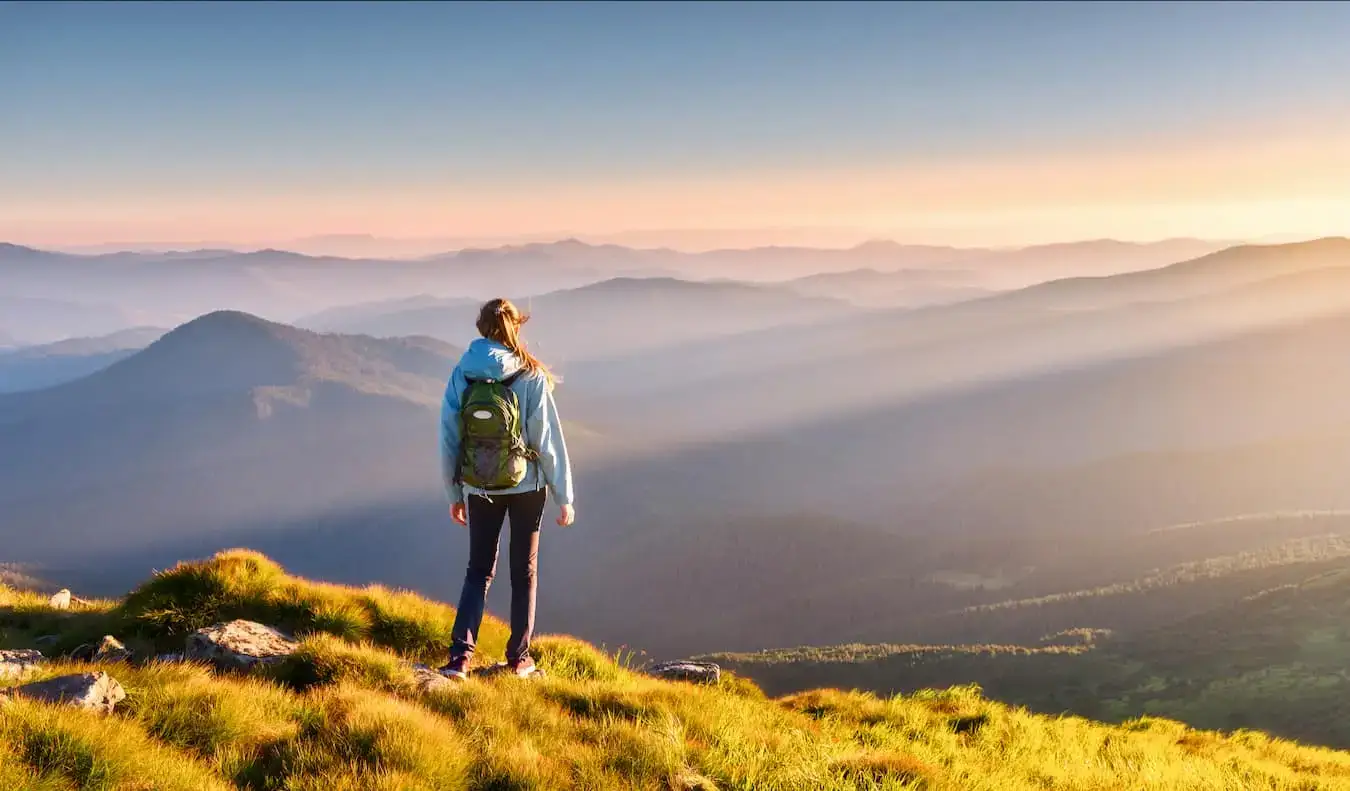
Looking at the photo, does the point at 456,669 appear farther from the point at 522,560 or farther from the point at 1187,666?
the point at 1187,666

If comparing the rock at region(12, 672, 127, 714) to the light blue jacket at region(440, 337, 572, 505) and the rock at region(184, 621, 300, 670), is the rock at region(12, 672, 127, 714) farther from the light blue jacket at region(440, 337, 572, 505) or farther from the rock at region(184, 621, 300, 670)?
the light blue jacket at region(440, 337, 572, 505)

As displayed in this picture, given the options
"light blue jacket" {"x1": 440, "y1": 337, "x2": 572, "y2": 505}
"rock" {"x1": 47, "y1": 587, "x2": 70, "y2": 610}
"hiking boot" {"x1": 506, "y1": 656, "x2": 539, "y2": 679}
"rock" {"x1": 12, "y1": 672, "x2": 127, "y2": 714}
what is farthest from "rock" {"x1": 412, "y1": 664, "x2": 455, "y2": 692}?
"rock" {"x1": 47, "y1": 587, "x2": 70, "y2": 610}

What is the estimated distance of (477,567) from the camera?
7688 millimetres

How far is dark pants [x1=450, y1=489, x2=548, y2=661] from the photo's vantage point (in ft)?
24.7

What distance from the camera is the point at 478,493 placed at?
7488 millimetres

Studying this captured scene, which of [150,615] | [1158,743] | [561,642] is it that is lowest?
[1158,743]

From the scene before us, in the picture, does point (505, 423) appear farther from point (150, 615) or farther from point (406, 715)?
point (150, 615)

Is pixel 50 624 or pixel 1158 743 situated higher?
pixel 50 624

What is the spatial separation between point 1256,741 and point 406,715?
12.2 m

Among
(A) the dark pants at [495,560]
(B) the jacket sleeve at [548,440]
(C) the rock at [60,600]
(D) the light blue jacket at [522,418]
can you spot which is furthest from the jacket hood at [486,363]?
(C) the rock at [60,600]

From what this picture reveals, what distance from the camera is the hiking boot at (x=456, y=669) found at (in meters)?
7.10

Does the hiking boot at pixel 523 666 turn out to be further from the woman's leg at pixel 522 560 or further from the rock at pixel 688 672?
the rock at pixel 688 672

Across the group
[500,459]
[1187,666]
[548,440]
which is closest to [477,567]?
[500,459]

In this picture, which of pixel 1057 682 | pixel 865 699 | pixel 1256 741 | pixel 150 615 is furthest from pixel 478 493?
pixel 1057 682
